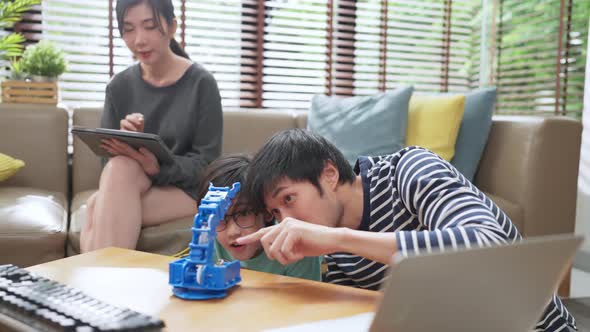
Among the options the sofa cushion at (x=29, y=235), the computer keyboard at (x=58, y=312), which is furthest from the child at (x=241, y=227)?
the sofa cushion at (x=29, y=235)

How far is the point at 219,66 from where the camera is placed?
3.13m

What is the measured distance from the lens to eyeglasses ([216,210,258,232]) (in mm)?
1091

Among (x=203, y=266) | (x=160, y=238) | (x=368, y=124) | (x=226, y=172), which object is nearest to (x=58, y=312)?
(x=203, y=266)

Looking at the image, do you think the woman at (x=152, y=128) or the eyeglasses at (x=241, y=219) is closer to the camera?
the eyeglasses at (x=241, y=219)

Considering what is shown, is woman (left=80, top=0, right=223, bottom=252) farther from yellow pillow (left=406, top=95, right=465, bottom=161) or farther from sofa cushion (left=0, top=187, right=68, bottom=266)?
yellow pillow (left=406, top=95, right=465, bottom=161)

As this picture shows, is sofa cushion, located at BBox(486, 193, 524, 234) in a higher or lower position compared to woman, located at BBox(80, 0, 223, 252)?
lower

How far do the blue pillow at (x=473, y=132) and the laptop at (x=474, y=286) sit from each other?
1.82m

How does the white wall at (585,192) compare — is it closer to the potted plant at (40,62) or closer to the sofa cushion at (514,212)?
the sofa cushion at (514,212)

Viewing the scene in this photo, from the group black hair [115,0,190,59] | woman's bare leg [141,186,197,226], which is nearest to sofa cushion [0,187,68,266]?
woman's bare leg [141,186,197,226]

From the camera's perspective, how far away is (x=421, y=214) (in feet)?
3.18

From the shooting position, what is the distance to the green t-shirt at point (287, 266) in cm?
116

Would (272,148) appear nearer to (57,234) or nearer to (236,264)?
(236,264)

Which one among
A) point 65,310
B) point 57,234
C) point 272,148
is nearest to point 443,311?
point 65,310

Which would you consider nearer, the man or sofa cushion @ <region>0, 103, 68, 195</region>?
the man
